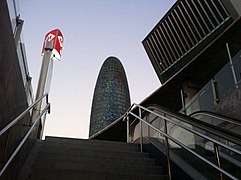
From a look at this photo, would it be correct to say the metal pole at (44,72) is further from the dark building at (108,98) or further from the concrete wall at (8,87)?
the dark building at (108,98)

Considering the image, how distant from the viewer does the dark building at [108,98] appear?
6944 cm

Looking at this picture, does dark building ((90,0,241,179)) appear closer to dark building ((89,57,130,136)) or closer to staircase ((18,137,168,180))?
staircase ((18,137,168,180))

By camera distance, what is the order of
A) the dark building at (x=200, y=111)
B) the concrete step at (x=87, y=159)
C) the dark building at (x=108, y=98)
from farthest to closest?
1. the dark building at (x=108, y=98)
2. the concrete step at (x=87, y=159)
3. the dark building at (x=200, y=111)

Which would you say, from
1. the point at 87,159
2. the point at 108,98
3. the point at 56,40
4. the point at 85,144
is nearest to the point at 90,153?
the point at 87,159

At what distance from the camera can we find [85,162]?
3314mm

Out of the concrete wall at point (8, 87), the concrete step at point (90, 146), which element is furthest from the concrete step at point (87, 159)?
the concrete wall at point (8, 87)

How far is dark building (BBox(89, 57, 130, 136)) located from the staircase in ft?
211

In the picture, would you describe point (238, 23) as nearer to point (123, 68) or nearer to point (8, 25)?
point (8, 25)

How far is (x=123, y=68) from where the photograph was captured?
8144 centimetres

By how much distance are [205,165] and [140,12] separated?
12.4 meters

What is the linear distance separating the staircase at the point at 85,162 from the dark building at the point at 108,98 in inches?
2535

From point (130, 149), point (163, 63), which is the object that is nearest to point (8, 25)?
point (130, 149)

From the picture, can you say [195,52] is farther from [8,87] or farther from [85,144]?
[8,87]

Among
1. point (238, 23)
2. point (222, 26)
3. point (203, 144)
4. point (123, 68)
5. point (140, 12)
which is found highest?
point (123, 68)
